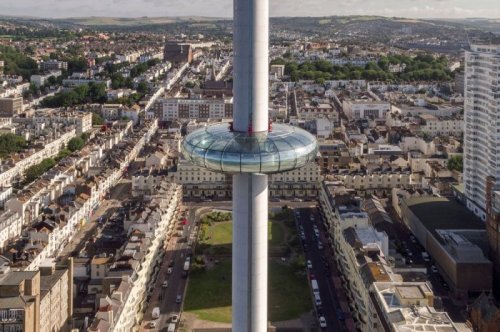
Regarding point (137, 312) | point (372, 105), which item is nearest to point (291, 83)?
point (372, 105)

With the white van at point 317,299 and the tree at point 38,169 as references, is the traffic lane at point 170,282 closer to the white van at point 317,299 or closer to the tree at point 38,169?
the white van at point 317,299

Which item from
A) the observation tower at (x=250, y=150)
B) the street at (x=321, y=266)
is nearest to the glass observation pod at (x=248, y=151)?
the observation tower at (x=250, y=150)

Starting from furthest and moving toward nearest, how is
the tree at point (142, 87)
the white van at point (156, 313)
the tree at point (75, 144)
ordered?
the tree at point (142, 87)
the tree at point (75, 144)
the white van at point (156, 313)

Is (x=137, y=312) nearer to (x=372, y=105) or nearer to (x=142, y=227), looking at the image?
(x=142, y=227)

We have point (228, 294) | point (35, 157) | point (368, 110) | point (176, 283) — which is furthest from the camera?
point (368, 110)

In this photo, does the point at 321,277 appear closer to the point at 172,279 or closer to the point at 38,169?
the point at 172,279

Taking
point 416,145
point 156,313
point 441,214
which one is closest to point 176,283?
point 156,313
